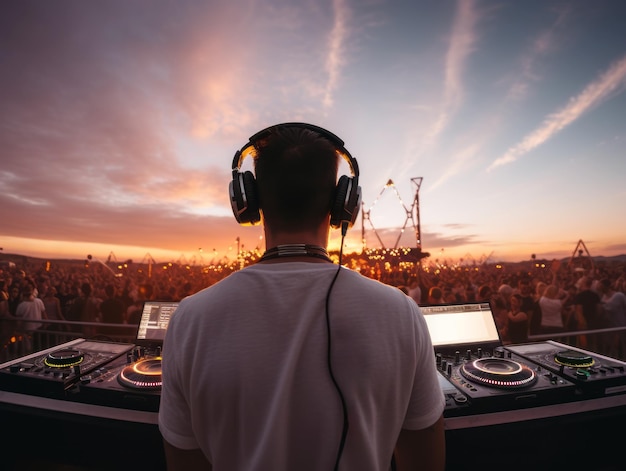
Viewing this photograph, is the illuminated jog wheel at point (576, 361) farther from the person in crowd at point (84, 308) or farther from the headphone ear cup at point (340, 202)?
the person in crowd at point (84, 308)

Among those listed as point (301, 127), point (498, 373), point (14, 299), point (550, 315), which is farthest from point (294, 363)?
point (14, 299)

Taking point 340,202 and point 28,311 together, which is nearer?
point 340,202

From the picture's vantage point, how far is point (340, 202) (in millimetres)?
1037

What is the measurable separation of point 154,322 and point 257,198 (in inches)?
74.4

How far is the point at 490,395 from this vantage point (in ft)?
5.69

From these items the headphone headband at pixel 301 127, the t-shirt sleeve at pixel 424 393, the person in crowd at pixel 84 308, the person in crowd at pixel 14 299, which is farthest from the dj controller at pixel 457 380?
the person in crowd at pixel 14 299

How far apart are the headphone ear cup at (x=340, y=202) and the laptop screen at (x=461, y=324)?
5.23 ft

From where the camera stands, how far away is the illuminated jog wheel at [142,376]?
1.75m

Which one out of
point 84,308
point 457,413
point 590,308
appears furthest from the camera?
point 84,308

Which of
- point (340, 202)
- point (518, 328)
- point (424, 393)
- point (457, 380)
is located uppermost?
point (340, 202)

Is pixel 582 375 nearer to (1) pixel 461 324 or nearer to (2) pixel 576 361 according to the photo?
(2) pixel 576 361

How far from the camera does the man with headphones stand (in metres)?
0.75

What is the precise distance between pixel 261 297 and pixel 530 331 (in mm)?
5952

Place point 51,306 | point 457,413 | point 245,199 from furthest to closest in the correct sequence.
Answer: point 51,306 → point 457,413 → point 245,199
